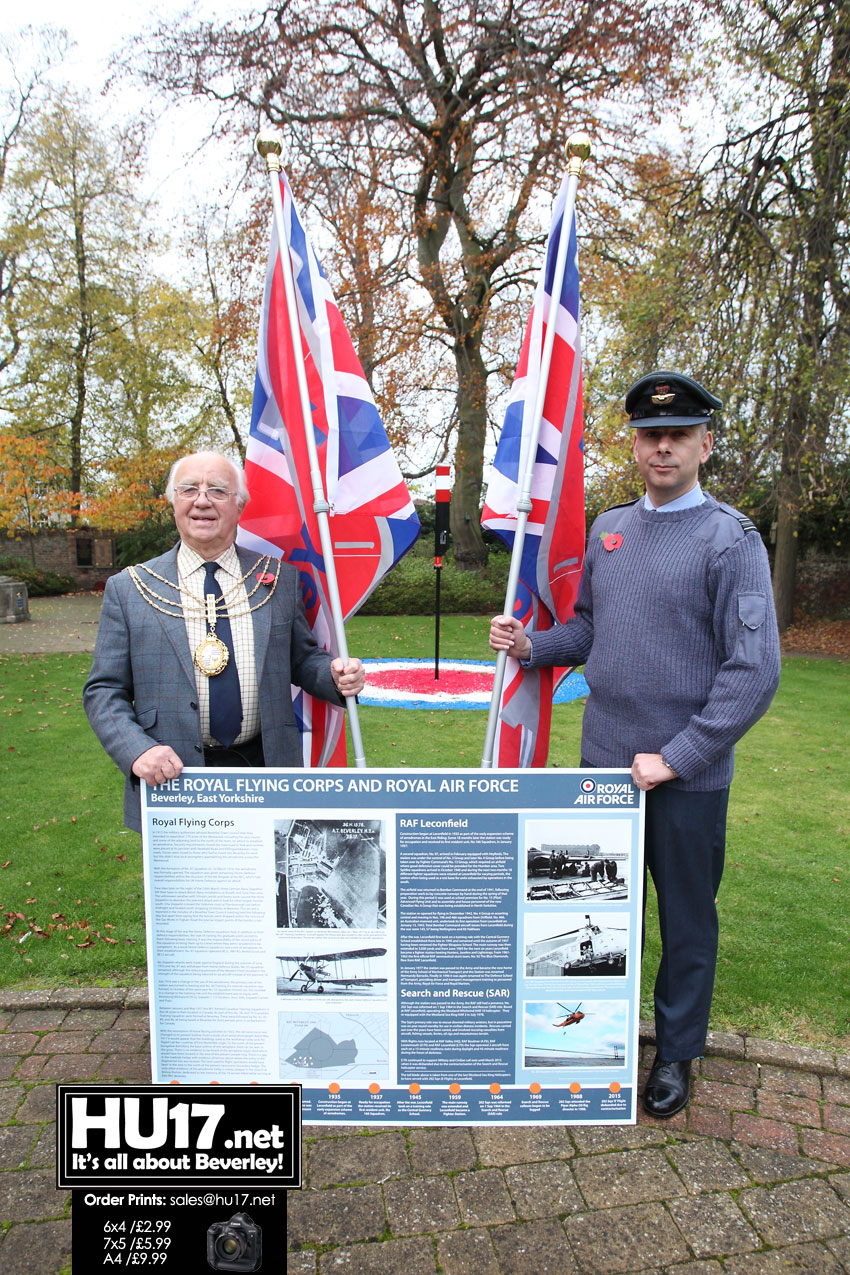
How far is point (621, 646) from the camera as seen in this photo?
262cm

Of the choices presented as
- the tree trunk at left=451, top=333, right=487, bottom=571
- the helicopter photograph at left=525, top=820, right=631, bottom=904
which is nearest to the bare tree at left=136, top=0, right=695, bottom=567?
the tree trunk at left=451, top=333, right=487, bottom=571

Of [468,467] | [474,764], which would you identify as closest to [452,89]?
[468,467]

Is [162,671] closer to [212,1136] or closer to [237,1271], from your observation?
[212,1136]

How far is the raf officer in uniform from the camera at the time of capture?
236 centimetres

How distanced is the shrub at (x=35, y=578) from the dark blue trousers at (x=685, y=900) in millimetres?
23183

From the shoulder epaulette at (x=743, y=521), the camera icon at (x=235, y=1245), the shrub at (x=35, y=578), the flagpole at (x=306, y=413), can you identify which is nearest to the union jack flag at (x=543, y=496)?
the shoulder epaulette at (x=743, y=521)

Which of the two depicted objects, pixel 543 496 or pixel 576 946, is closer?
pixel 576 946

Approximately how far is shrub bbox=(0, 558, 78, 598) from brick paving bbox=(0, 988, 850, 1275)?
22297 mm

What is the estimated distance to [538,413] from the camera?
2766 mm

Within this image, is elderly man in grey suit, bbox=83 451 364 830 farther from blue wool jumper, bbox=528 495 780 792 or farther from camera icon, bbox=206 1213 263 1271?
camera icon, bbox=206 1213 263 1271

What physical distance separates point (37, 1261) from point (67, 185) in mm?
26001

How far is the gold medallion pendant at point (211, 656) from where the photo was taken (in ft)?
8.27

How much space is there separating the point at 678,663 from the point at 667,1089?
4.61 feet

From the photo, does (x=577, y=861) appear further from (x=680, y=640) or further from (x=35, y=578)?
(x=35, y=578)
